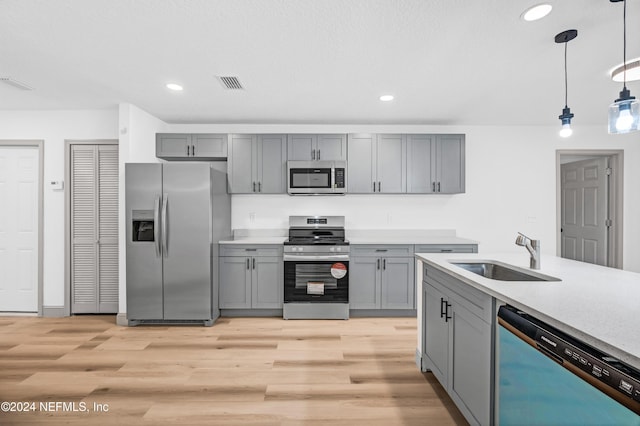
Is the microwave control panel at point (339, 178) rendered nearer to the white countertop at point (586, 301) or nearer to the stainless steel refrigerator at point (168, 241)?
the stainless steel refrigerator at point (168, 241)

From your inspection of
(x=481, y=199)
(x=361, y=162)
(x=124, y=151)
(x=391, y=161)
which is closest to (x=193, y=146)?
(x=124, y=151)

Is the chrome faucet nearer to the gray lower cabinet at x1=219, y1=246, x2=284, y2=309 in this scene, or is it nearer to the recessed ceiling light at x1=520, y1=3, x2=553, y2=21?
the recessed ceiling light at x1=520, y1=3, x2=553, y2=21

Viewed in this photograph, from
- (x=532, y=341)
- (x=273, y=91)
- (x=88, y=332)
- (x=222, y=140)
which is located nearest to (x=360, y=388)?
(x=532, y=341)

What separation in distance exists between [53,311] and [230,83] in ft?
11.8

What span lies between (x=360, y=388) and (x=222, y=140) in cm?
332

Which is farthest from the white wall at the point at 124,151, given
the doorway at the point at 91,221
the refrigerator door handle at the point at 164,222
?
the refrigerator door handle at the point at 164,222

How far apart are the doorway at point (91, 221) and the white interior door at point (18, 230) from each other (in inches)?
18.6

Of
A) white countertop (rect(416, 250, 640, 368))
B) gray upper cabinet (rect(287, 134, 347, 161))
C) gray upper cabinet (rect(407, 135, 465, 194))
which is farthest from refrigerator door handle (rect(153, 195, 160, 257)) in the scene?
gray upper cabinet (rect(407, 135, 465, 194))

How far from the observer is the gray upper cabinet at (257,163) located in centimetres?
404

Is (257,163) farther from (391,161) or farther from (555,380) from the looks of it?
(555,380)

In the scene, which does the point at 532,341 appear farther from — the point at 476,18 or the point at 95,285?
the point at 95,285

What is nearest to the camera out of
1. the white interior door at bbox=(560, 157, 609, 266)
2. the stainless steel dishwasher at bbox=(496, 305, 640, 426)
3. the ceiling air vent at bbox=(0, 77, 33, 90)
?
the stainless steel dishwasher at bbox=(496, 305, 640, 426)

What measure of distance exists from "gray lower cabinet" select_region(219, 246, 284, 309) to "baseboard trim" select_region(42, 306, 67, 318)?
202cm

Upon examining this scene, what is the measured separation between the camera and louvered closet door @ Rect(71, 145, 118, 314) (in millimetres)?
3805
